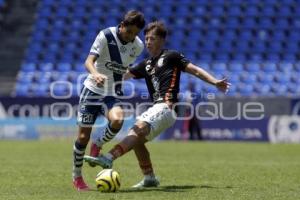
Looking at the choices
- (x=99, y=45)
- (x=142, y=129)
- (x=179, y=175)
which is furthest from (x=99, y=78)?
(x=179, y=175)

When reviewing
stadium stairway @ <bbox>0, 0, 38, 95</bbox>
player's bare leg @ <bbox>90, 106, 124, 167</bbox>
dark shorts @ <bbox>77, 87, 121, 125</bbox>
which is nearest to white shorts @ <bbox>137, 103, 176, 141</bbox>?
player's bare leg @ <bbox>90, 106, 124, 167</bbox>

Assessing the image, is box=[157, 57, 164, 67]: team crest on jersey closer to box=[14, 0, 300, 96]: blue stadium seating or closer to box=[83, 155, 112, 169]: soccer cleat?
box=[83, 155, 112, 169]: soccer cleat

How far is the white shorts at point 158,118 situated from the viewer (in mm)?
9250

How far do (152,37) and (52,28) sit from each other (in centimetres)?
2435

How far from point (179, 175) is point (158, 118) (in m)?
2.82

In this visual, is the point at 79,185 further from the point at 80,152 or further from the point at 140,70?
the point at 140,70

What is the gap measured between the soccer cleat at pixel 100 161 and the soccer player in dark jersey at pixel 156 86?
0.44m

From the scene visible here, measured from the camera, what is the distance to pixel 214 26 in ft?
106

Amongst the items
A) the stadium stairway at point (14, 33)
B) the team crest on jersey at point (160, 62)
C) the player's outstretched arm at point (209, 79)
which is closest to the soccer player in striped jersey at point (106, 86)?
the team crest on jersey at point (160, 62)

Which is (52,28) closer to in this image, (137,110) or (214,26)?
(214,26)

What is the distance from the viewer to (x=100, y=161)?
845cm

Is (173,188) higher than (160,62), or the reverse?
(160,62)

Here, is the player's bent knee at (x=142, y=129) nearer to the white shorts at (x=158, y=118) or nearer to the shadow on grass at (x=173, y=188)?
the white shorts at (x=158, y=118)

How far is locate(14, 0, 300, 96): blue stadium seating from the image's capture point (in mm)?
30375
